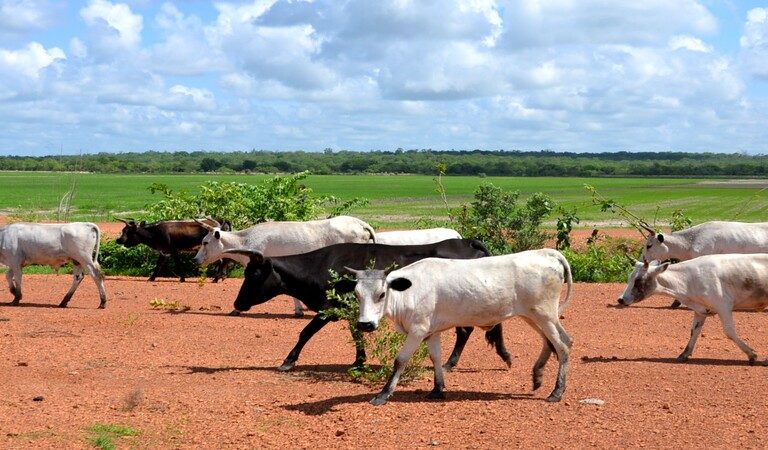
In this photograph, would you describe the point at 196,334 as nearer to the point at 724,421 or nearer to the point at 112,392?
the point at 112,392

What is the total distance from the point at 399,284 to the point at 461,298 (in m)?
0.72

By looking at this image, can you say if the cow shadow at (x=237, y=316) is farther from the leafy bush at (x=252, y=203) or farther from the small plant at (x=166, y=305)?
the leafy bush at (x=252, y=203)

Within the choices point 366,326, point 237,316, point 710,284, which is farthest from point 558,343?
point 237,316

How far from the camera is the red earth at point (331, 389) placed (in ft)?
29.8

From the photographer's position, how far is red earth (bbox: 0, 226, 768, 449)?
9.08 m

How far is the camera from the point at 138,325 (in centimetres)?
1532

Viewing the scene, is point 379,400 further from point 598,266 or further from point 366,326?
point 598,266

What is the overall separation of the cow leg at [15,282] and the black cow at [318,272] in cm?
658

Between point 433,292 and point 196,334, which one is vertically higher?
point 433,292

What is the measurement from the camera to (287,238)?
17.9 meters

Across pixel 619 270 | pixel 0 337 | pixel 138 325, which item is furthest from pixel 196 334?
pixel 619 270

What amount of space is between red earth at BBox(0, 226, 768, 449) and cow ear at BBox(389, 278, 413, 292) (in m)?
1.17

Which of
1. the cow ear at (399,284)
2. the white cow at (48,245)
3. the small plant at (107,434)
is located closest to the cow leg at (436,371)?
the cow ear at (399,284)

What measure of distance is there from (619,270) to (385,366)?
40.9 feet
